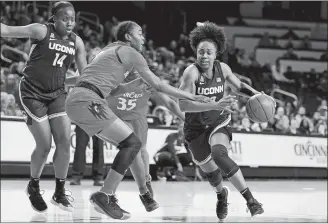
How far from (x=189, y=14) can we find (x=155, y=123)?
1399 centimetres

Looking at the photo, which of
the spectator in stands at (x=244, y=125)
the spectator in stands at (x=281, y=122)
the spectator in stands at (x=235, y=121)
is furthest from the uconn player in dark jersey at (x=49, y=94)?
the spectator in stands at (x=281, y=122)

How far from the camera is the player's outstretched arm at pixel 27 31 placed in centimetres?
690

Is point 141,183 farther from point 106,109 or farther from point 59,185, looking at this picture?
point 106,109

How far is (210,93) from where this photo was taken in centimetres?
855

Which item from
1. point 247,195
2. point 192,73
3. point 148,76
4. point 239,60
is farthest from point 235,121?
point 148,76

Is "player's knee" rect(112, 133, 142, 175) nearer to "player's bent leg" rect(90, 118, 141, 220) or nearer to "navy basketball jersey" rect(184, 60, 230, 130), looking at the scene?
"player's bent leg" rect(90, 118, 141, 220)

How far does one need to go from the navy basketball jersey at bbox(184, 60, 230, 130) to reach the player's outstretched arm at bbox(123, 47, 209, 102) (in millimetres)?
1360

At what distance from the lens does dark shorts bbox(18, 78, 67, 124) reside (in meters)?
8.20

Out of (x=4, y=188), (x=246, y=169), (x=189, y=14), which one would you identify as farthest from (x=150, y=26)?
(x=4, y=188)

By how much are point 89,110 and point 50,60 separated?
98cm

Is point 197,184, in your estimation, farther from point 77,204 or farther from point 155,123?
point 77,204

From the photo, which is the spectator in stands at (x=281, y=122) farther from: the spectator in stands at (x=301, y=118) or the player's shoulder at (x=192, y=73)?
the player's shoulder at (x=192, y=73)

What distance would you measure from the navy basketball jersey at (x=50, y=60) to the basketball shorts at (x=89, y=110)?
0.72 meters

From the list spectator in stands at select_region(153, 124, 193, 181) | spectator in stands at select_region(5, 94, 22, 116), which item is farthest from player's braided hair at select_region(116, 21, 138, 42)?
spectator in stands at select_region(153, 124, 193, 181)
